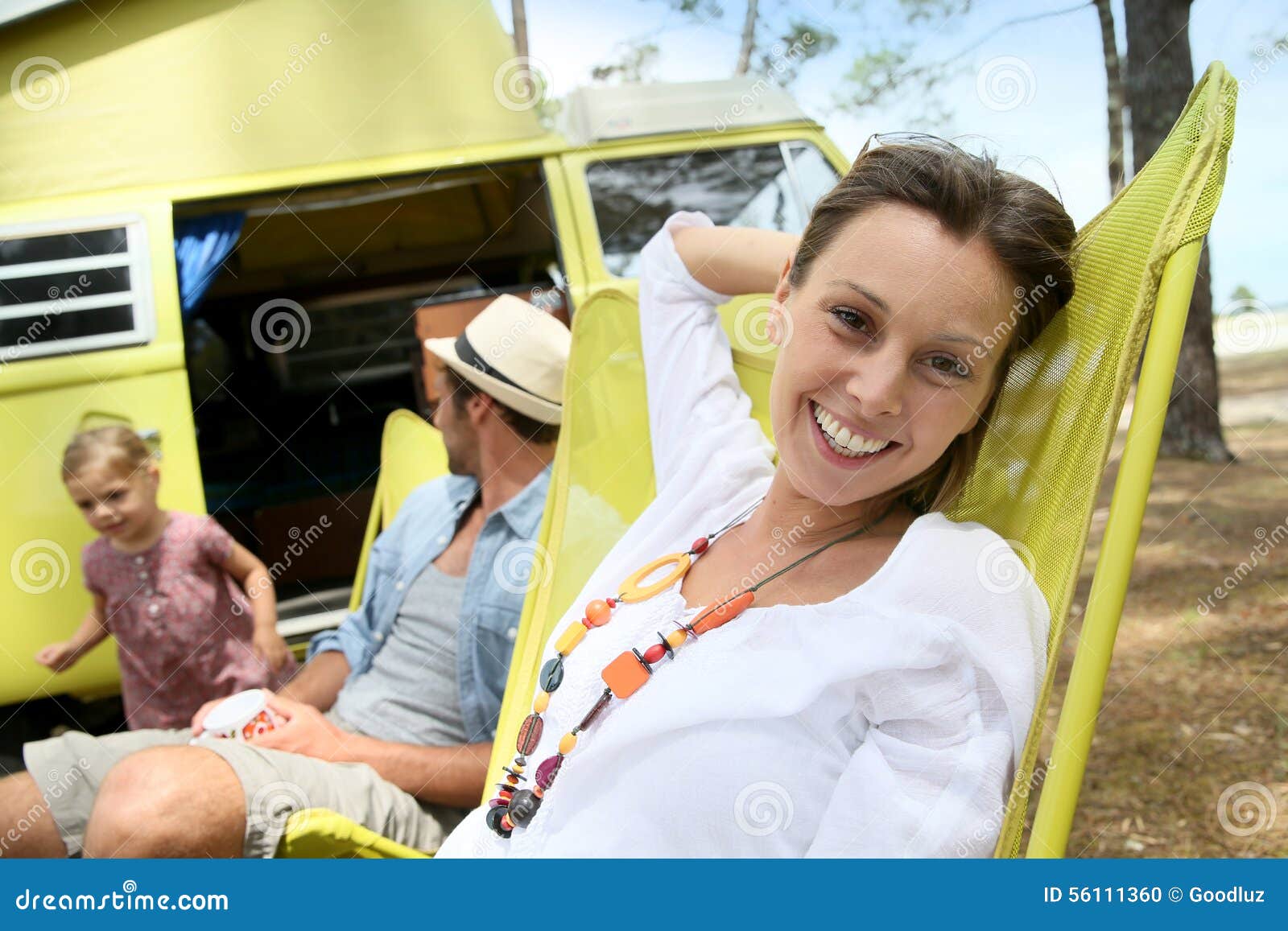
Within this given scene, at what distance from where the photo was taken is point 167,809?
4.92 ft

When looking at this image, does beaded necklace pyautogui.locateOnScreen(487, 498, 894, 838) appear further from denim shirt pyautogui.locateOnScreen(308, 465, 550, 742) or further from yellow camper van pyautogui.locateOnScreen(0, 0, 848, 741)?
yellow camper van pyautogui.locateOnScreen(0, 0, 848, 741)

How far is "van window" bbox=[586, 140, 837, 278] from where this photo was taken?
340cm

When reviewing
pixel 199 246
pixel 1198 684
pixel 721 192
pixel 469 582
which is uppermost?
pixel 721 192

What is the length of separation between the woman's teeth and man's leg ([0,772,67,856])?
172cm

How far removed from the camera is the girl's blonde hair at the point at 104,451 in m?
2.96

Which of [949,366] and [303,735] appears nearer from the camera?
[949,366]

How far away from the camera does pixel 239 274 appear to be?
4477mm

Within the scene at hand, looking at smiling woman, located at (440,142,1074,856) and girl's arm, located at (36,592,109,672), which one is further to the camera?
girl's arm, located at (36,592,109,672)

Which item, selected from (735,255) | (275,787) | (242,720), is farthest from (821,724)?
(242,720)

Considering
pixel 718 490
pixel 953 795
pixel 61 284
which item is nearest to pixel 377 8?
pixel 61 284

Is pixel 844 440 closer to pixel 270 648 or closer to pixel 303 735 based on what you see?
pixel 303 735

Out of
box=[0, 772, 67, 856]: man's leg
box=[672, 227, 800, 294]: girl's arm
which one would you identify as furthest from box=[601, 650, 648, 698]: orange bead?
box=[0, 772, 67, 856]: man's leg

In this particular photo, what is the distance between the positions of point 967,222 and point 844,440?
31cm
